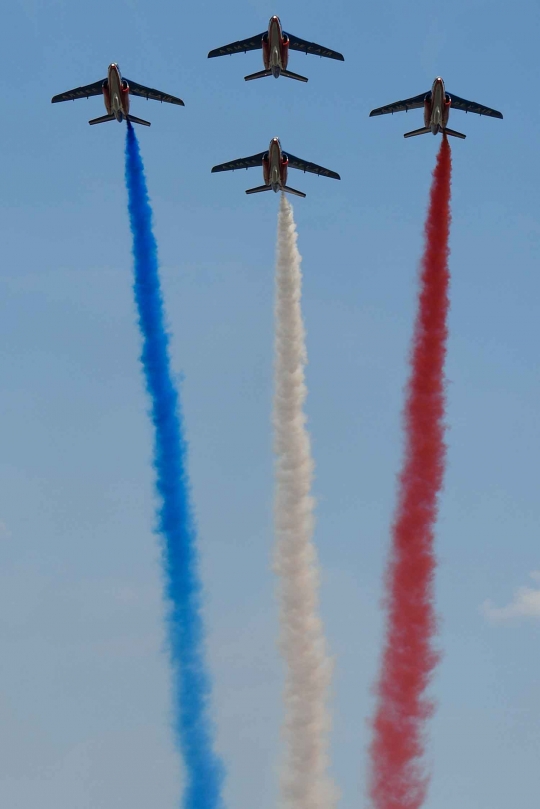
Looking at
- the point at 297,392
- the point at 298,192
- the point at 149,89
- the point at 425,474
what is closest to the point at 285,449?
the point at 297,392

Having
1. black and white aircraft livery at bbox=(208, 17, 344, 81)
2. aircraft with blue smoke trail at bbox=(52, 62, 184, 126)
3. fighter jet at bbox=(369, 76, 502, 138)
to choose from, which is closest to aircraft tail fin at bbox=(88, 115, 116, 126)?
aircraft with blue smoke trail at bbox=(52, 62, 184, 126)

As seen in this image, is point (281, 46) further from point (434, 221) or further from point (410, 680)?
point (410, 680)

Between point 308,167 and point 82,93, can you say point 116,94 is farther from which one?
point 308,167

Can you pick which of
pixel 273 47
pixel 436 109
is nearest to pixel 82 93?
pixel 273 47

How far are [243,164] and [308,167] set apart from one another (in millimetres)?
3798

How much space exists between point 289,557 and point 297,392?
349 inches

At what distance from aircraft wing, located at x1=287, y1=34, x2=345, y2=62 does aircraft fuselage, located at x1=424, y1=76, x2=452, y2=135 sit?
870 centimetres

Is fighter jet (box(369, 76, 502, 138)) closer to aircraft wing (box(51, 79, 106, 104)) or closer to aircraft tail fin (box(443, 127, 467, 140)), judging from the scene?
aircraft tail fin (box(443, 127, 467, 140))

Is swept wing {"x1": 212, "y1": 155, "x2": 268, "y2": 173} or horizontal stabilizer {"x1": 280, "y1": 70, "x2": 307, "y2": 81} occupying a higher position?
horizontal stabilizer {"x1": 280, "y1": 70, "x2": 307, "y2": 81}

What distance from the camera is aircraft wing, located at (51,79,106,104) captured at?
270 feet

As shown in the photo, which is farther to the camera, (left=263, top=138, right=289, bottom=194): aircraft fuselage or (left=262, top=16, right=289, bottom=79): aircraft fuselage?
(left=263, top=138, right=289, bottom=194): aircraft fuselage


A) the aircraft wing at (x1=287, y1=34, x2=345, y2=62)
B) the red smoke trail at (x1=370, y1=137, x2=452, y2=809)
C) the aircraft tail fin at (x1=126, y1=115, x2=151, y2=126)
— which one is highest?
the aircraft wing at (x1=287, y1=34, x2=345, y2=62)

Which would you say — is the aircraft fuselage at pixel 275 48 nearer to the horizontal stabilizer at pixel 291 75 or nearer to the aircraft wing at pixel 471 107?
the horizontal stabilizer at pixel 291 75

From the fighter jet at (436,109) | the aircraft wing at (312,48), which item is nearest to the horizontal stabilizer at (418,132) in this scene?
the fighter jet at (436,109)
